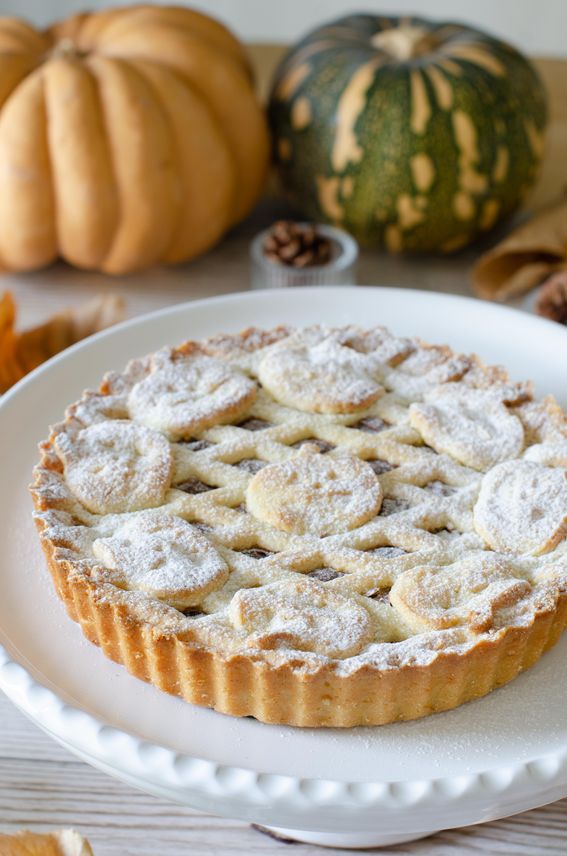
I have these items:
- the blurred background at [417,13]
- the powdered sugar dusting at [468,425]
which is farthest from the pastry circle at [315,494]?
the blurred background at [417,13]

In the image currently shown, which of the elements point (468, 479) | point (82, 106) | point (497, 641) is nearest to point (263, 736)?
point (497, 641)

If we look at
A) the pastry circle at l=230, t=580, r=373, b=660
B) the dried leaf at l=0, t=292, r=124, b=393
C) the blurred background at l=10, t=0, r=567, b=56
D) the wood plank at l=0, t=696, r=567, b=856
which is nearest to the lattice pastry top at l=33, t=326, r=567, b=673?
the pastry circle at l=230, t=580, r=373, b=660

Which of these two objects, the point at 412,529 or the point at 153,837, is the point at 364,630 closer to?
the point at 412,529

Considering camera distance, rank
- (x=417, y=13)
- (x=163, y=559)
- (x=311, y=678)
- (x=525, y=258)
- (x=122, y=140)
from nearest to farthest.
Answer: (x=311, y=678) < (x=163, y=559) < (x=122, y=140) < (x=525, y=258) < (x=417, y=13)

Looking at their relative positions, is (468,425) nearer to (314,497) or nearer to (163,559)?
(314,497)

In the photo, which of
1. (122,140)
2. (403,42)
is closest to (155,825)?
(122,140)

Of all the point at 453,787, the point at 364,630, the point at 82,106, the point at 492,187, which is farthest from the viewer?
the point at 492,187

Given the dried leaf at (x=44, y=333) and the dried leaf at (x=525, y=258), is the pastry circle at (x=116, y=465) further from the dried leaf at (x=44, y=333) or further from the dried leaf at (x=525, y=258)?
the dried leaf at (x=525, y=258)
